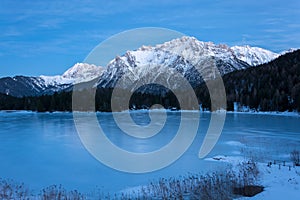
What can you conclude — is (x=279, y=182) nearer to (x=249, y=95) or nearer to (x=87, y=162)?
(x=87, y=162)

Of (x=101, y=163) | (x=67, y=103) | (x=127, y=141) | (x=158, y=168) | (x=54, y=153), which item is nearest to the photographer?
(x=158, y=168)

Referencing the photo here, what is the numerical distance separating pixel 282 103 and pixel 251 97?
14.4 meters

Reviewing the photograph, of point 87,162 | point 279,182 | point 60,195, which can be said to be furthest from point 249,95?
point 60,195

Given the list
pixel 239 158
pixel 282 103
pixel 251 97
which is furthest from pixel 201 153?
pixel 251 97

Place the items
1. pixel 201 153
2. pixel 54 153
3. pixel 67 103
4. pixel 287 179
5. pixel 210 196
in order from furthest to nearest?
1. pixel 67 103
2. pixel 54 153
3. pixel 201 153
4. pixel 287 179
5. pixel 210 196

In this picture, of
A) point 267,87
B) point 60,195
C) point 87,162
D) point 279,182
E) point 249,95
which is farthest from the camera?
point 249,95

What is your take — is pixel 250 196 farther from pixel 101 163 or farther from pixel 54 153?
pixel 54 153

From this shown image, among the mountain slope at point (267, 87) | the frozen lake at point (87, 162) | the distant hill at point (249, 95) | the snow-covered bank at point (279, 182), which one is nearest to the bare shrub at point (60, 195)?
the frozen lake at point (87, 162)

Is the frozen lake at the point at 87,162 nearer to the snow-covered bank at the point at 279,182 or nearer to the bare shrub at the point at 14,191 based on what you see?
the bare shrub at the point at 14,191

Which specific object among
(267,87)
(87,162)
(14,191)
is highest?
(267,87)

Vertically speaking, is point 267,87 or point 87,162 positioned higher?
point 267,87

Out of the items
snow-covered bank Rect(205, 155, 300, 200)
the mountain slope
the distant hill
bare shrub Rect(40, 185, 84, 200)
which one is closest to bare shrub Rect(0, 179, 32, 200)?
bare shrub Rect(40, 185, 84, 200)

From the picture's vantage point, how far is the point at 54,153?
80.6 ft

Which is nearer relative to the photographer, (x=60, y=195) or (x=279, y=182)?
(x=60, y=195)
